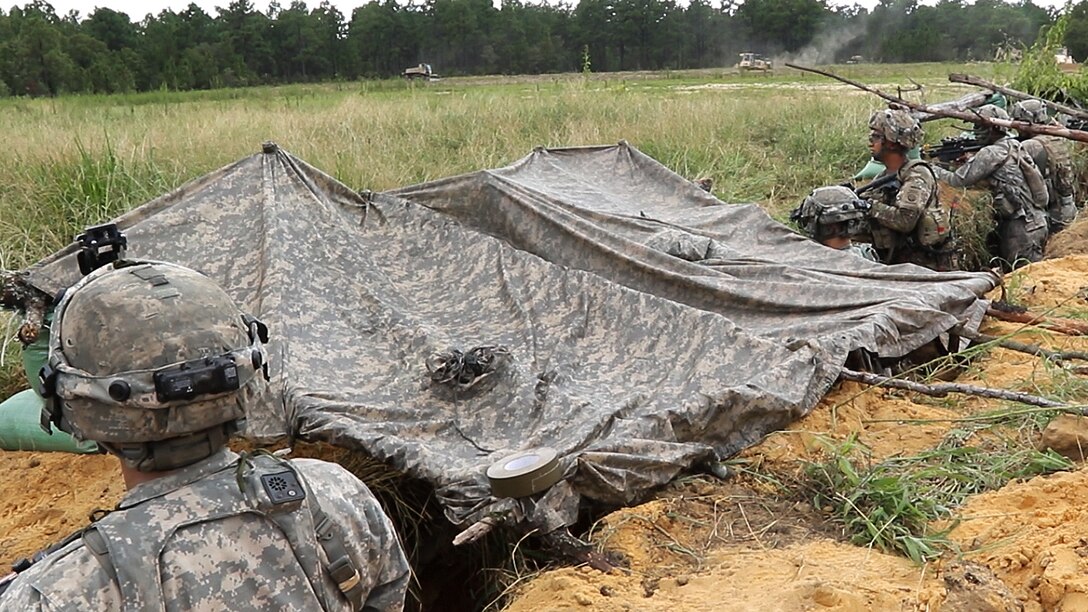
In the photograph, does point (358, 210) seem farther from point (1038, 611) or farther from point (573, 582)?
point (1038, 611)

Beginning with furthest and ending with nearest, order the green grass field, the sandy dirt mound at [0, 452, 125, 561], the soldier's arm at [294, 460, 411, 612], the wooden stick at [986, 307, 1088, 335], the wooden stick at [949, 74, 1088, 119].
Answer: the green grass field < the wooden stick at [986, 307, 1088, 335] < the sandy dirt mound at [0, 452, 125, 561] < the wooden stick at [949, 74, 1088, 119] < the soldier's arm at [294, 460, 411, 612]

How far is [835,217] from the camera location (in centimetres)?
564

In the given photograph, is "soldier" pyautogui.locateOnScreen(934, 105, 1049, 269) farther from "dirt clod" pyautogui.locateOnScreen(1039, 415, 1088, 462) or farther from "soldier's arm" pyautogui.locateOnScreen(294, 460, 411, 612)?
"soldier's arm" pyautogui.locateOnScreen(294, 460, 411, 612)

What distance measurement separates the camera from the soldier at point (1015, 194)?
23.0ft

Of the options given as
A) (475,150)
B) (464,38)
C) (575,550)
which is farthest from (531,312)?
(464,38)

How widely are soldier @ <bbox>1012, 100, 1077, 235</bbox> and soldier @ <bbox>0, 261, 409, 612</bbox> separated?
24.7 ft

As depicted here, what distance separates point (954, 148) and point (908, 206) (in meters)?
2.45

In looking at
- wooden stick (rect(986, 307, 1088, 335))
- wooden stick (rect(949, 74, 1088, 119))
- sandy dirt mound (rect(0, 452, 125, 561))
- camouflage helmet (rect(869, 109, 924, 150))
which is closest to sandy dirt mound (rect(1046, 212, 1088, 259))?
camouflage helmet (rect(869, 109, 924, 150))

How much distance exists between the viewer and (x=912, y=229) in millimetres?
6059

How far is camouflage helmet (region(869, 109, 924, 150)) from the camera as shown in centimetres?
586

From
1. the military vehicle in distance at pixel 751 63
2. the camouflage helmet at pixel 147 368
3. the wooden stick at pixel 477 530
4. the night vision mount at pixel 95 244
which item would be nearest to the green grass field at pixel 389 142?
the night vision mount at pixel 95 244

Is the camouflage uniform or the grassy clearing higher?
the grassy clearing

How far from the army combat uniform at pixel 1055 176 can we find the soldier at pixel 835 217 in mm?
2813

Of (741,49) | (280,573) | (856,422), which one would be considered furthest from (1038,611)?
(741,49)
